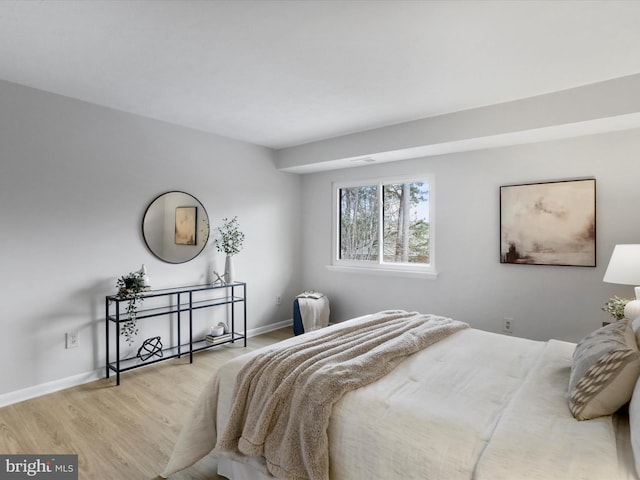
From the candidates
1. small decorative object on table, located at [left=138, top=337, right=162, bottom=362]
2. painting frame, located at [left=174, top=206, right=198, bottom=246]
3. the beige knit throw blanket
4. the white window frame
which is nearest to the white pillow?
the beige knit throw blanket

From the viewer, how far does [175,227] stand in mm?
3902

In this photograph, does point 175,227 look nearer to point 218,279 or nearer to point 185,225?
point 185,225

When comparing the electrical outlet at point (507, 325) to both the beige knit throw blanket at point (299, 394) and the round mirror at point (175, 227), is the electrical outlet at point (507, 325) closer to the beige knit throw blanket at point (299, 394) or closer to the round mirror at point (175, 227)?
the beige knit throw blanket at point (299, 394)

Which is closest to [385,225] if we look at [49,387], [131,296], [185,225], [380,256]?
[380,256]

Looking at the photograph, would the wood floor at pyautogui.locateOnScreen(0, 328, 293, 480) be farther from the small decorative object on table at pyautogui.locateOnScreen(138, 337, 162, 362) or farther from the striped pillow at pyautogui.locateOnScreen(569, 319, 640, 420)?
the striped pillow at pyautogui.locateOnScreen(569, 319, 640, 420)

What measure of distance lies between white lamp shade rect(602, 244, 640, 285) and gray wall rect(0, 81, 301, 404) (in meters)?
3.73

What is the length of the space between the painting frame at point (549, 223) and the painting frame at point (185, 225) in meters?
3.24

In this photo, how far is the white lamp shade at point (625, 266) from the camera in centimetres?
260

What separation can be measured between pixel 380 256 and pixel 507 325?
164 centimetres

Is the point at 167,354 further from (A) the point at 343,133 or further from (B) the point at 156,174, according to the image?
(A) the point at 343,133

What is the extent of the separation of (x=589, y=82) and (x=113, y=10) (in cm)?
323

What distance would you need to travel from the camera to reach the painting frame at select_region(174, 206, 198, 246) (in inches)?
154

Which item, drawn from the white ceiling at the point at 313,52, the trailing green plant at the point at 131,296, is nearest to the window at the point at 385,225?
the white ceiling at the point at 313,52

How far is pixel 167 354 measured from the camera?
3773mm
